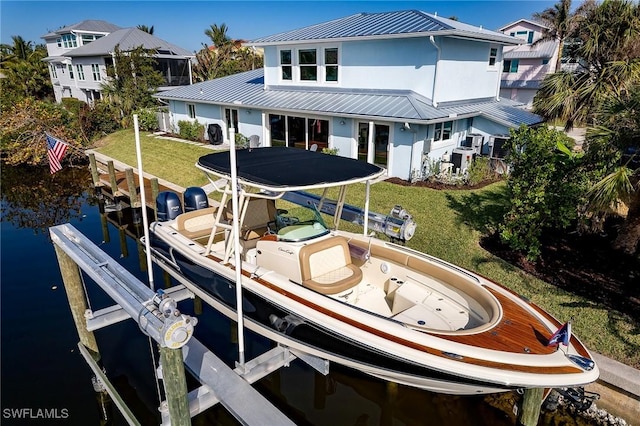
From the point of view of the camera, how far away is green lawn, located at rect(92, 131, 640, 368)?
6.35m

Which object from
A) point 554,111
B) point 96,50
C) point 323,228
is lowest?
point 323,228

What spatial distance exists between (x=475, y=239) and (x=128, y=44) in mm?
32811

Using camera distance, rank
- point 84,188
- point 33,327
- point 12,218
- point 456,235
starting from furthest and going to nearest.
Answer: point 84,188 → point 12,218 → point 456,235 → point 33,327

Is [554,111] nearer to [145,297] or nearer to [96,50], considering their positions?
[145,297]

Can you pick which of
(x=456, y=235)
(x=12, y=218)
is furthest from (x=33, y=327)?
(x=456, y=235)

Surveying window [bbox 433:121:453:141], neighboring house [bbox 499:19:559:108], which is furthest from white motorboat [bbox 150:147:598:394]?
neighboring house [bbox 499:19:559:108]

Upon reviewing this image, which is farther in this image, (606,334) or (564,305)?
(564,305)

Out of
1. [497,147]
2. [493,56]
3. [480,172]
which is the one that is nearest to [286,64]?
[493,56]

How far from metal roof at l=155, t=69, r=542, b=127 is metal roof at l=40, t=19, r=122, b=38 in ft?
85.9

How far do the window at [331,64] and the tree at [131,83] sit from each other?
1535 cm

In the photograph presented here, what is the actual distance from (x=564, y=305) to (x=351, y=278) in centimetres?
394

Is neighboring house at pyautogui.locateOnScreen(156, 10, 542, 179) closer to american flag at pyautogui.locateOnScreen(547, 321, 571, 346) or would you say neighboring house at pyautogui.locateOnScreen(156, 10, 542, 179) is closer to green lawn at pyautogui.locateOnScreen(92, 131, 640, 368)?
green lawn at pyautogui.locateOnScreen(92, 131, 640, 368)

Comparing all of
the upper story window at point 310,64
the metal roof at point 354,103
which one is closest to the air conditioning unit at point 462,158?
the metal roof at point 354,103

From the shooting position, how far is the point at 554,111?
1207 cm
